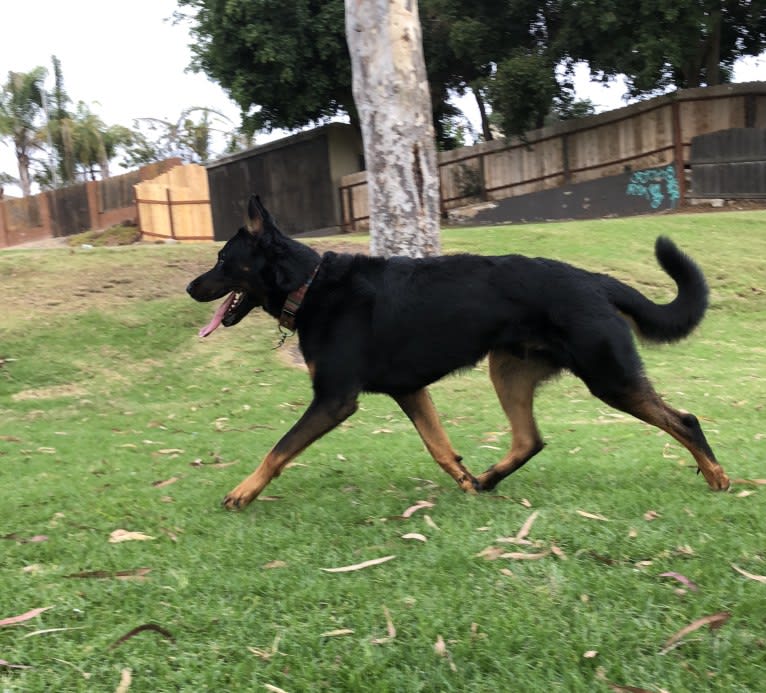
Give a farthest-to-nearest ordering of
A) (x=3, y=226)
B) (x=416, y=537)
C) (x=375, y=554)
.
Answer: (x=3, y=226), (x=416, y=537), (x=375, y=554)

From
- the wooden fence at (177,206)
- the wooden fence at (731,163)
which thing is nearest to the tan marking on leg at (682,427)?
the wooden fence at (731,163)

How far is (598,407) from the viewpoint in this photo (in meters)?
8.08

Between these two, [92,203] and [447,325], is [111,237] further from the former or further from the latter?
[447,325]

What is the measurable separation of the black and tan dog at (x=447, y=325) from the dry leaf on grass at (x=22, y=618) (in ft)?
5.00

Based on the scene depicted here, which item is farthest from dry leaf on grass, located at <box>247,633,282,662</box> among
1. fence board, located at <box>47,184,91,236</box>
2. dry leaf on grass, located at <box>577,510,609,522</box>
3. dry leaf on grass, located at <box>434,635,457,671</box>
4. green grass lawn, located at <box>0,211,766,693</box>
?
fence board, located at <box>47,184,91,236</box>

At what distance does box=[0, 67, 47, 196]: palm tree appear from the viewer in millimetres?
53263

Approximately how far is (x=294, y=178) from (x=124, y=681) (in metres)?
29.2

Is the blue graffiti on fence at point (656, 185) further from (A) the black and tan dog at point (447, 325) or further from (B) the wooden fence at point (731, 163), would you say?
(A) the black and tan dog at point (447, 325)

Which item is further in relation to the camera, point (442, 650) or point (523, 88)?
point (523, 88)

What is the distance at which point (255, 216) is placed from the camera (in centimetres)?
485

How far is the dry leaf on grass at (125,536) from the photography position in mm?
3839

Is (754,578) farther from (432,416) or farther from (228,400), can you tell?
(228,400)

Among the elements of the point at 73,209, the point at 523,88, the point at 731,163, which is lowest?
the point at 731,163

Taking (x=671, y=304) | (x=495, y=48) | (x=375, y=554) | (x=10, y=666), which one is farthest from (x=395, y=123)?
(x=495, y=48)
